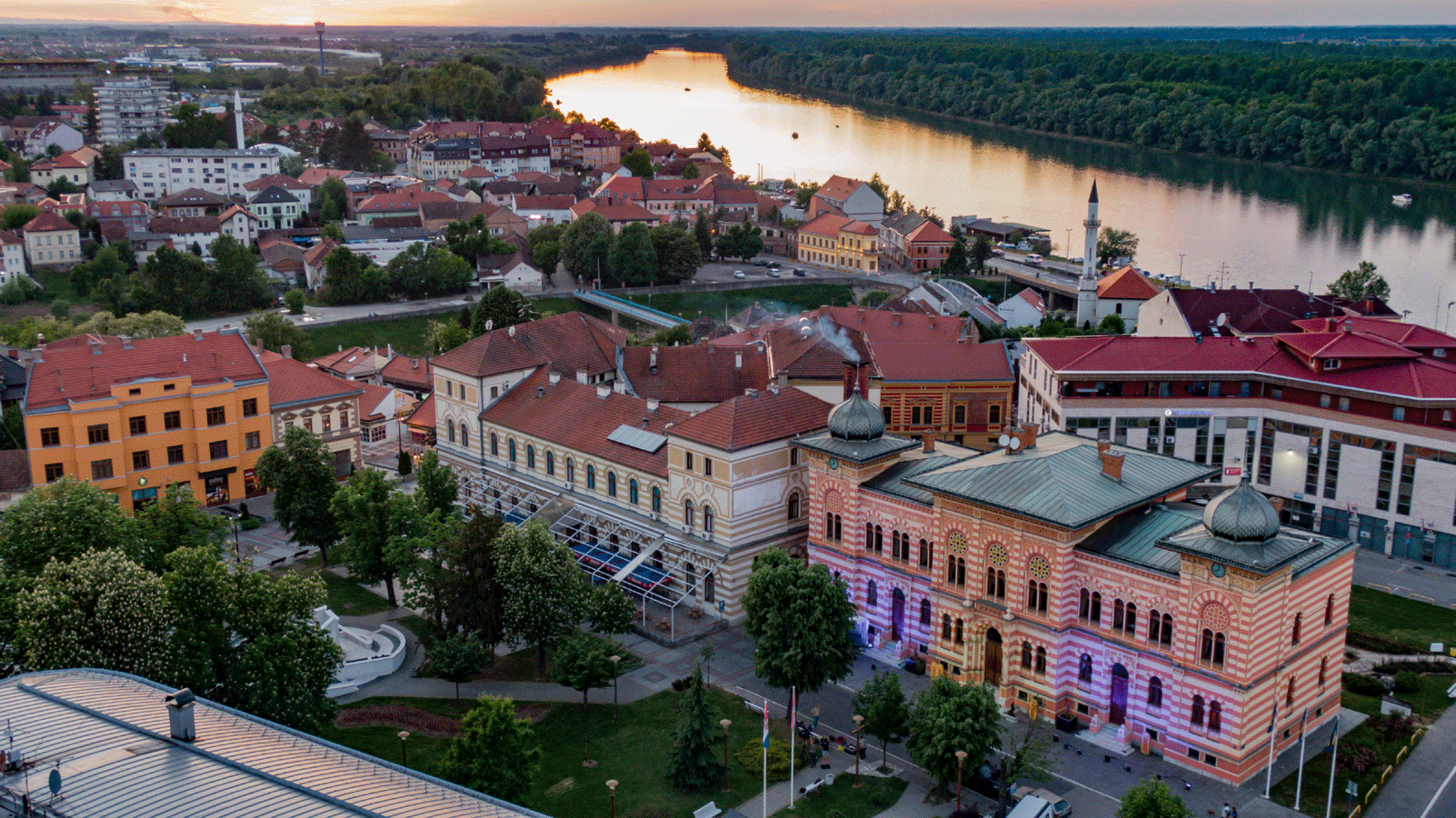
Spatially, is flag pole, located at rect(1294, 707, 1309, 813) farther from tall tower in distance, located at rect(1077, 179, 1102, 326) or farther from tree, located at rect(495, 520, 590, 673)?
tall tower in distance, located at rect(1077, 179, 1102, 326)

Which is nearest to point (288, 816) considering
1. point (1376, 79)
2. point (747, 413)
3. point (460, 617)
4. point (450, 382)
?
Result: point (460, 617)

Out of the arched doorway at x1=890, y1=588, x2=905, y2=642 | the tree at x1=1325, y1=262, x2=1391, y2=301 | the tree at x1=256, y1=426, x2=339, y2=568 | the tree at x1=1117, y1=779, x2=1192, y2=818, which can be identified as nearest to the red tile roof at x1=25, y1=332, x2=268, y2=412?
A: the tree at x1=256, y1=426, x2=339, y2=568

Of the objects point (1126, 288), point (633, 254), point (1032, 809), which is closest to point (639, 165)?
point (633, 254)

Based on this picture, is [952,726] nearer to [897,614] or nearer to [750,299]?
[897,614]

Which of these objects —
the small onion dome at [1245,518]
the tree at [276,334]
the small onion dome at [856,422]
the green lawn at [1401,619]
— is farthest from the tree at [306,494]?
the green lawn at [1401,619]

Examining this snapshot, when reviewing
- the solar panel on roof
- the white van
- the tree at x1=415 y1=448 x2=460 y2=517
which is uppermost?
the solar panel on roof

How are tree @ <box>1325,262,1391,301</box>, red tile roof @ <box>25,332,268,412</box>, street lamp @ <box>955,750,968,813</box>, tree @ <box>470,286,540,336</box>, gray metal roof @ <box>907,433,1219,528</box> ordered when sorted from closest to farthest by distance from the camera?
street lamp @ <box>955,750,968,813</box>
gray metal roof @ <box>907,433,1219,528</box>
red tile roof @ <box>25,332,268,412</box>
tree @ <box>470,286,540,336</box>
tree @ <box>1325,262,1391,301</box>

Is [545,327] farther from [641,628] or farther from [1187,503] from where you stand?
[1187,503]
